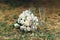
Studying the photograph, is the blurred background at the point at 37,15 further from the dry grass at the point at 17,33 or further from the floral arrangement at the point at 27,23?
the floral arrangement at the point at 27,23

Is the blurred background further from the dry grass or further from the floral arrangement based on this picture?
the floral arrangement

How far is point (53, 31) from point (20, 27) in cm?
84

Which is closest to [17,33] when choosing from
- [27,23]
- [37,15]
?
[27,23]

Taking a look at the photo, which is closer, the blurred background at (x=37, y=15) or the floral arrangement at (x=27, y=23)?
the blurred background at (x=37, y=15)

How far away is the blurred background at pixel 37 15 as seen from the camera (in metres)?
5.65

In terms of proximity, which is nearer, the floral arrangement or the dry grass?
the dry grass

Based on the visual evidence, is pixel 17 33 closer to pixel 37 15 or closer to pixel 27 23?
pixel 27 23

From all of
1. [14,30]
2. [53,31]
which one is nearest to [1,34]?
[14,30]

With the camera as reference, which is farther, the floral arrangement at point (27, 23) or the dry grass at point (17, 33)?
the floral arrangement at point (27, 23)

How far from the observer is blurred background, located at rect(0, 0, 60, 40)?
222 inches

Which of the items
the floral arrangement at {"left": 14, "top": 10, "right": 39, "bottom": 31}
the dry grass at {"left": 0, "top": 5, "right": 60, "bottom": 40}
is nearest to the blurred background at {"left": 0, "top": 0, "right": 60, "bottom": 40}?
the dry grass at {"left": 0, "top": 5, "right": 60, "bottom": 40}

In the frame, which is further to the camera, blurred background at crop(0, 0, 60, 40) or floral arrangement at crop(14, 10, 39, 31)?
floral arrangement at crop(14, 10, 39, 31)

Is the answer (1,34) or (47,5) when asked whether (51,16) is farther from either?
(1,34)

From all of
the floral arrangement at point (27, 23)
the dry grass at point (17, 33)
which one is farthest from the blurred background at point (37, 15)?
the floral arrangement at point (27, 23)
